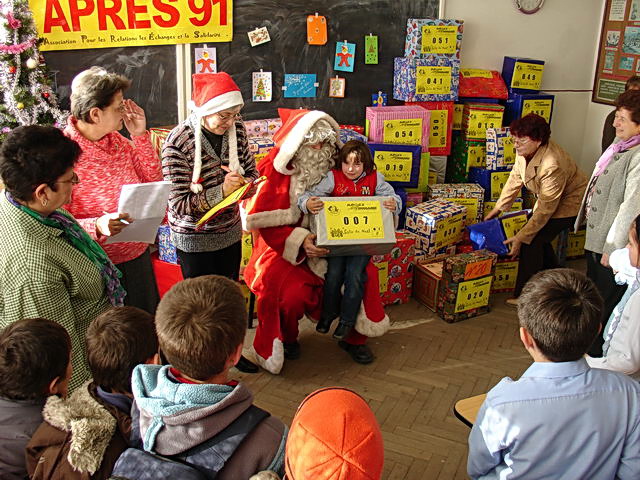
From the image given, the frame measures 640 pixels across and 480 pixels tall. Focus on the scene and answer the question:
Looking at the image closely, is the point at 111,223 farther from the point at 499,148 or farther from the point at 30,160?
the point at 499,148

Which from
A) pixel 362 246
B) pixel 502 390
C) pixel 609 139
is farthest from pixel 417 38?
pixel 502 390

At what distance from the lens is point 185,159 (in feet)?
10.5

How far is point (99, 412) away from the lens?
1659 mm

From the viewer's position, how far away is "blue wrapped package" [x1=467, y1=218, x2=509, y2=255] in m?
4.90

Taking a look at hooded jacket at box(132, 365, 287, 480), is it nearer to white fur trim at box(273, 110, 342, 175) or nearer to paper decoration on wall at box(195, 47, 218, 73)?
white fur trim at box(273, 110, 342, 175)

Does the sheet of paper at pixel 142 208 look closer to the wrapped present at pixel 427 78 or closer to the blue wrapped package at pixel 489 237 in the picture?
the blue wrapped package at pixel 489 237

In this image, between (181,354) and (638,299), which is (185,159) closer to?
(181,354)

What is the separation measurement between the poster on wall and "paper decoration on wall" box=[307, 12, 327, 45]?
68 cm

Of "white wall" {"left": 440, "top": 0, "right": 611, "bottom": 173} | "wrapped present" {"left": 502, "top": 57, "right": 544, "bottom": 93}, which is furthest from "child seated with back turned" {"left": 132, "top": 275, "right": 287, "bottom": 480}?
"wrapped present" {"left": 502, "top": 57, "right": 544, "bottom": 93}

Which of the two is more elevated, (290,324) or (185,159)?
(185,159)

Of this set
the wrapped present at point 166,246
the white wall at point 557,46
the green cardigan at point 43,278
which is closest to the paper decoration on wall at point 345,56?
the white wall at point 557,46

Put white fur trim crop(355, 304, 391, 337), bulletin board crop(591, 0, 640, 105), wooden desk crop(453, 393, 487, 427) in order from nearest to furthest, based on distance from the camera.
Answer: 1. wooden desk crop(453, 393, 487, 427)
2. white fur trim crop(355, 304, 391, 337)
3. bulletin board crop(591, 0, 640, 105)

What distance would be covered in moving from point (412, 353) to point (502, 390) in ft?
7.57

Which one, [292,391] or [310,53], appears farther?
[310,53]
